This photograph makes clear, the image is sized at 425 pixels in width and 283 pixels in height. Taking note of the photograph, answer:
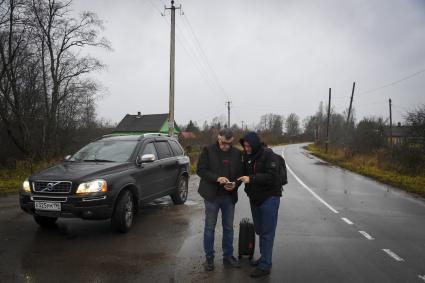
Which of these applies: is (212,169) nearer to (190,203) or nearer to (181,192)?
(181,192)

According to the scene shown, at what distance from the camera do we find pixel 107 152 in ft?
24.0

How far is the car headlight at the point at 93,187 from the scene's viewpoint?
5785 millimetres

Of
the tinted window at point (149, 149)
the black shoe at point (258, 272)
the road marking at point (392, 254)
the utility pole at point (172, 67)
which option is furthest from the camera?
the utility pole at point (172, 67)

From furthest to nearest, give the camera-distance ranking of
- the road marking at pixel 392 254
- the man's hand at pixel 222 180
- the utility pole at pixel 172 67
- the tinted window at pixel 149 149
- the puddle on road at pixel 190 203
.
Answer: the utility pole at pixel 172 67
the puddle on road at pixel 190 203
the tinted window at pixel 149 149
the road marking at pixel 392 254
the man's hand at pixel 222 180

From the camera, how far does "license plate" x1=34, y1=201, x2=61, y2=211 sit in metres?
5.78

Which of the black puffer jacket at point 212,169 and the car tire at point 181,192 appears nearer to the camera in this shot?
the black puffer jacket at point 212,169

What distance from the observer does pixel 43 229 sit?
6547 millimetres

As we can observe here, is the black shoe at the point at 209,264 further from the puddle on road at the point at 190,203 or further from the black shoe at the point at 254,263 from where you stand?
the puddle on road at the point at 190,203

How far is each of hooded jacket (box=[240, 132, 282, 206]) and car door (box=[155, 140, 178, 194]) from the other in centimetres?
373

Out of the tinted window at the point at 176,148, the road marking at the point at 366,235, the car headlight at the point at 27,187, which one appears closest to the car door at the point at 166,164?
the tinted window at the point at 176,148

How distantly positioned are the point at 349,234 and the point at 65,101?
23.5 m

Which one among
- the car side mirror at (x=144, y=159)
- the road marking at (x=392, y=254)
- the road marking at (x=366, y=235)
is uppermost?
the car side mirror at (x=144, y=159)

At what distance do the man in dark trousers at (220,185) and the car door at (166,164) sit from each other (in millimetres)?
3333

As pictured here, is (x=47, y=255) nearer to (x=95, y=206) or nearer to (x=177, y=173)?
(x=95, y=206)
